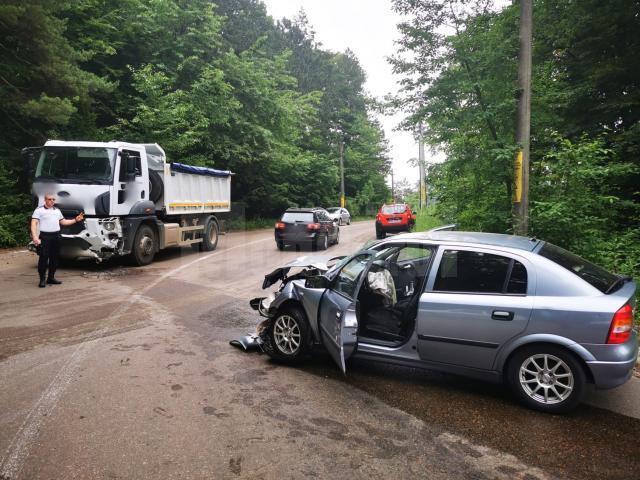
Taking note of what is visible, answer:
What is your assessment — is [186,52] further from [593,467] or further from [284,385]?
[593,467]

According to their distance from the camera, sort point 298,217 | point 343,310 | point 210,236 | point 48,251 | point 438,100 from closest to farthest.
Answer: point 343,310 → point 48,251 → point 438,100 → point 210,236 → point 298,217

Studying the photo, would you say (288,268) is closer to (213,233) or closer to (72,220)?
(72,220)

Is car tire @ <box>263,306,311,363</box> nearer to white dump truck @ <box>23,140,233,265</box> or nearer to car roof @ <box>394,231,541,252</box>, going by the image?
car roof @ <box>394,231,541,252</box>

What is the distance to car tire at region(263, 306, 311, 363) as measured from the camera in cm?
485

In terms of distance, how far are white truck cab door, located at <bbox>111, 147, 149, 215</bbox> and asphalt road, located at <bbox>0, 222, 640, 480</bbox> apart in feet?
16.4

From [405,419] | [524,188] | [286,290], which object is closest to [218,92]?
[524,188]

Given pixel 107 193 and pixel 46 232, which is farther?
pixel 107 193

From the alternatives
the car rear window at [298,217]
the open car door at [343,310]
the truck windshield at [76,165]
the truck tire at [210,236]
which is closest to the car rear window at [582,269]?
the open car door at [343,310]

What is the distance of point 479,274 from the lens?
13.6 feet

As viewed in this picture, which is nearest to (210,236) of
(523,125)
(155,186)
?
(155,186)

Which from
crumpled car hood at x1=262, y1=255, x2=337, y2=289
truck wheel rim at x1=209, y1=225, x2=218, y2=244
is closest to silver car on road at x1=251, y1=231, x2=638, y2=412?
crumpled car hood at x1=262, y1=255, x2=337, y2=289

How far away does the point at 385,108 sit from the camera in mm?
10305

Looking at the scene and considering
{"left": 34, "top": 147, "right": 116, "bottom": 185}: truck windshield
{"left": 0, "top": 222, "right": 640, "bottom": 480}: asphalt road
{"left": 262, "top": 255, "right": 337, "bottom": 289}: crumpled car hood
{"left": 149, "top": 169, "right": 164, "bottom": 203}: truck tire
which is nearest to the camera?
{"left": 0, "top": 222, "right": 640, "bottom": 480}: asphalt road

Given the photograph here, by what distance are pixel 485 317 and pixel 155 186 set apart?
34.9 feet
